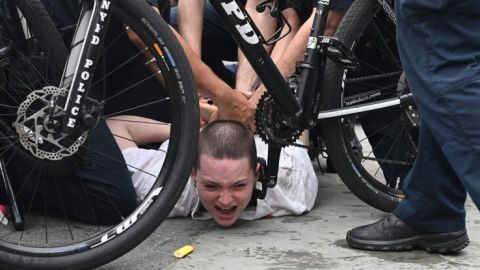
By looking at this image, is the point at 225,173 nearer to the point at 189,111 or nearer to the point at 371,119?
the point at 189,111

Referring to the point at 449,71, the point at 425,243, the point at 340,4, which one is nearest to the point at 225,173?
the point at 425,243

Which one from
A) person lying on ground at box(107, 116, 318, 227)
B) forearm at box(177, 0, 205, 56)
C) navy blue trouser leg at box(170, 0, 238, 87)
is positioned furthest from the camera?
navy blue trouser leg at box(170, 0, 238, 87)

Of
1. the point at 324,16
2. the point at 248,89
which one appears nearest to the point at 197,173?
the point at 248,89

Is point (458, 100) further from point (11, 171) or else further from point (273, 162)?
point (11, 171)

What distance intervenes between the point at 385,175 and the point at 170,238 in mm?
1159

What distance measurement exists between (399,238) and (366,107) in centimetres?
68

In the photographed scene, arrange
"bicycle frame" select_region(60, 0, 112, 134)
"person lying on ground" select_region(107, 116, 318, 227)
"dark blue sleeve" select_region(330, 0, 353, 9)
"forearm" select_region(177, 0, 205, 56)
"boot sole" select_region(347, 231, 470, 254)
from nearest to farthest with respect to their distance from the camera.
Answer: "bicycle frame" select_region(60, 0, 112, 134) → "boot sole" select_region(347, 231, 470, 254) → "person lying on ground" select_region(107, 116, 318, 227) → "dark blue sleeve" select_region(330, 0, 353, 9) → "forearm" select_region(177, 0, 205, 56)

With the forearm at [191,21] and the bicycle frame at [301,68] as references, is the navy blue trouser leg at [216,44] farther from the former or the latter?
the bicycle frame at [301,68]

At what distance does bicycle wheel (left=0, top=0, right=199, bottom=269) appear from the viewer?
2.86 meters

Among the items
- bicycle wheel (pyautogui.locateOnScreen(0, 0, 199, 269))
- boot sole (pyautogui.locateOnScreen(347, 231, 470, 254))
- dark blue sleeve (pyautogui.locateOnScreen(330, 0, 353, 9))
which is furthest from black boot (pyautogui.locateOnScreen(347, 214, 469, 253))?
dark blue sleeve (pyautogui.locateOnScreen(330, 0, 353, 9))

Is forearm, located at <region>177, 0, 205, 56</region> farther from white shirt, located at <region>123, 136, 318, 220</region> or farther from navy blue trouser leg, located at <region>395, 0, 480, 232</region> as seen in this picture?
navy blue trouser leg, located at <region>395, 0, 480, 232</region>

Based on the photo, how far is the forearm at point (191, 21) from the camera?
3.90 metres

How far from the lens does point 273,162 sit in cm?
355

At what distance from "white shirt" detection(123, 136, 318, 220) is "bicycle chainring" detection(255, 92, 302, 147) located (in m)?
0.25
